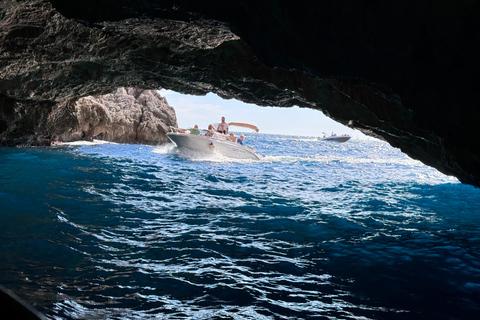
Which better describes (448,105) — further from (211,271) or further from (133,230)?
(133,230)

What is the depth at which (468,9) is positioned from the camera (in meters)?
4.38

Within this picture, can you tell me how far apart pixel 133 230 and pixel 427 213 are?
743cm

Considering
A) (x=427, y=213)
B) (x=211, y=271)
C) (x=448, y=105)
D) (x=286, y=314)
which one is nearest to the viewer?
(x=286, y=314)

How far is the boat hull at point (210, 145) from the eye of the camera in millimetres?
20984

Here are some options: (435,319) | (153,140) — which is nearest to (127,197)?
(435,319)

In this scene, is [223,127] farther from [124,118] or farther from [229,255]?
[124,118]

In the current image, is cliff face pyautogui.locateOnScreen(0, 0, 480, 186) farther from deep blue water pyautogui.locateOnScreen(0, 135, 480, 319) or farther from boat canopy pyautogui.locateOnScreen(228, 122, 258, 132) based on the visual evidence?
boat canopy pyautogui.locateOnScreen(228, 122, 258, 132)

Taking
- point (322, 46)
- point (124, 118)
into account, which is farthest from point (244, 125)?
point (124, 118)

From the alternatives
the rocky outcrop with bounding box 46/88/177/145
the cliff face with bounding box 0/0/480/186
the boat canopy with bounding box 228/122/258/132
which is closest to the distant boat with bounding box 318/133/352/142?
the rocky outcrop with bounding box 46/88/177/145

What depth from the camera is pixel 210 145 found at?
69.5 ft

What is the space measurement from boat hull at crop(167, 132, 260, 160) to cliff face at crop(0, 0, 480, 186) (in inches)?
451

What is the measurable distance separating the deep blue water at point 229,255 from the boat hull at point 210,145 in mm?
11698

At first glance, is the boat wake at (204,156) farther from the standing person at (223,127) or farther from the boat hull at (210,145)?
the standing person at (223,127)

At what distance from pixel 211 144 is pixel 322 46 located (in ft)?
53.0
